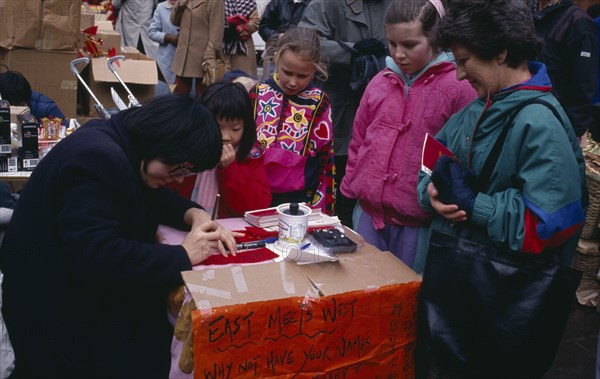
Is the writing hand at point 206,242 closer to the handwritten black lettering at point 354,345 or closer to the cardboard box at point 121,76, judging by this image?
the handwritten black lettering at point 354,345

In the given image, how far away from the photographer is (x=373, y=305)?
1.82 m

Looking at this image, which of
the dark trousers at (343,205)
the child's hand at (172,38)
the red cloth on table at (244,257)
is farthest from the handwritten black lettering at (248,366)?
the child's hand at (172,38)

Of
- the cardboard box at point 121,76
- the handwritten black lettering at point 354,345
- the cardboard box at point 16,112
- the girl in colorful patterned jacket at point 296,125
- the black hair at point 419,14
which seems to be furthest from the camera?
the cardboard box at point 121,76

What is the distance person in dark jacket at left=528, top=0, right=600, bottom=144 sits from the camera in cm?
387

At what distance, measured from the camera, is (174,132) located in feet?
5.70

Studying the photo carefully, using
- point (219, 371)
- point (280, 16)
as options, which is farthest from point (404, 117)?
point (280, 16)

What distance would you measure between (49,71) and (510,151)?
4316 mm

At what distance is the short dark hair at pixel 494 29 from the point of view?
180 cm

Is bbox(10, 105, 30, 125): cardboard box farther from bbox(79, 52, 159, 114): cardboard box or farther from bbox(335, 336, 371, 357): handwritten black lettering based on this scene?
bbox(335, 336, 371, 357): handwritten black lettering

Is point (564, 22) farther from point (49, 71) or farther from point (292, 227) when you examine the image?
point (49, 71)

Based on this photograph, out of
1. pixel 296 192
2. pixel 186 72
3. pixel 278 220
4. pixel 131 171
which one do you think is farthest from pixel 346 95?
pixel 186 72

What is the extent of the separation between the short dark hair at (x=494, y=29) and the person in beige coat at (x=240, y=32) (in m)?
4.75

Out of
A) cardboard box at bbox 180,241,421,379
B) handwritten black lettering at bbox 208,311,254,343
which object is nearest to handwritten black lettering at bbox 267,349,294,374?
cardboard box at bbox 180,241,421,379

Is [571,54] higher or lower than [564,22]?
lower
